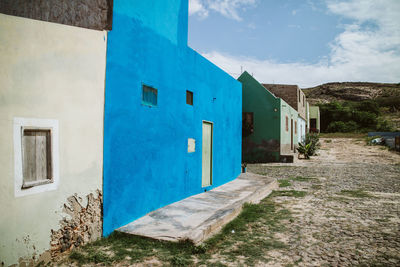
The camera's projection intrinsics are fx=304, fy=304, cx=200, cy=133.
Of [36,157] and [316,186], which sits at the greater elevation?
[36,157]

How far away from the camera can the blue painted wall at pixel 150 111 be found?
4.69 meters

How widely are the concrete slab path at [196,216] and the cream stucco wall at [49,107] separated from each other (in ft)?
3.98

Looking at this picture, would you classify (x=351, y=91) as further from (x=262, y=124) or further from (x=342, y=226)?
(x=342, y=226)

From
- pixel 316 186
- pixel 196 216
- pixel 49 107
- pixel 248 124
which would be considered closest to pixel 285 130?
pixel 248 124

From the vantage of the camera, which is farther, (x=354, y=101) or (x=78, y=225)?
(x=354, y=101)

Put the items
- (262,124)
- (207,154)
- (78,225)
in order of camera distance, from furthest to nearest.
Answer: (262,124) < (207,154) < (78,225)

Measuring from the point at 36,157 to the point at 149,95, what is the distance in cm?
253

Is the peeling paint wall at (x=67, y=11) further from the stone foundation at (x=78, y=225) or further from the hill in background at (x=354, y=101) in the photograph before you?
the hill in background at (x=354, y=101)

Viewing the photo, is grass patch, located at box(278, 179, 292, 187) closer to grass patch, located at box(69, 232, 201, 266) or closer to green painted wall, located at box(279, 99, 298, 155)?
grass patch, located at box(69, 232, 201, 266)

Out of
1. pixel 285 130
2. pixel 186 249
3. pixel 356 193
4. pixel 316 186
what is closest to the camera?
pixel 186 249

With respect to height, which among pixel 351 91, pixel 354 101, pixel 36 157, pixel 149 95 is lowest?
pixel 36 157

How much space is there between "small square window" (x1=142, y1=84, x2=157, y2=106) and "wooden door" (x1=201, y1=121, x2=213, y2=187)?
293 cm

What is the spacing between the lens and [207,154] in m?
8.75

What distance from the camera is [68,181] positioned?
3912mm
